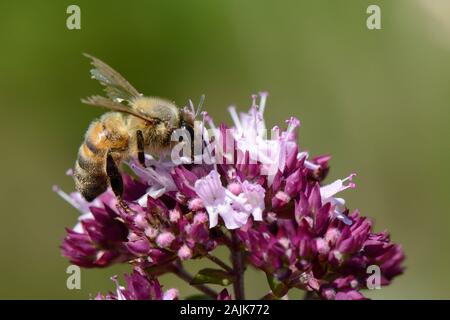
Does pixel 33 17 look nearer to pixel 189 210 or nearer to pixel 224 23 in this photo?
pixel 224 23

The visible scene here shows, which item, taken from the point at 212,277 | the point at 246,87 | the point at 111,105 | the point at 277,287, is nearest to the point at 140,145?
the point at 111,105

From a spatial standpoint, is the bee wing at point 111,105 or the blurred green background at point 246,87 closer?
the bee wing at point 111,105

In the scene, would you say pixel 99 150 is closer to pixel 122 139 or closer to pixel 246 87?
pixel 122 139

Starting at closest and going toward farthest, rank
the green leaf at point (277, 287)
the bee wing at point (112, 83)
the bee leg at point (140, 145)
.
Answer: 1. the green leaf at point (277, 287)
2. the bee leg at point (140, 145)
3. the bee wing at point (112, 83)

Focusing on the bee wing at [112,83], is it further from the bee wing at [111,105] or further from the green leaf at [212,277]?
the green leaf at [212,277]

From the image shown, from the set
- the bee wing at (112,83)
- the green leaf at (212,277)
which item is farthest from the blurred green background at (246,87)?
the bee wing at (112,83)

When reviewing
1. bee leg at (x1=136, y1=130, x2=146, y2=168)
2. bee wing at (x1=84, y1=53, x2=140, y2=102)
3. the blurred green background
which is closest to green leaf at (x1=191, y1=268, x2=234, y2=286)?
bee leg at (x1=136, y1=130, x2=146, y2=168)

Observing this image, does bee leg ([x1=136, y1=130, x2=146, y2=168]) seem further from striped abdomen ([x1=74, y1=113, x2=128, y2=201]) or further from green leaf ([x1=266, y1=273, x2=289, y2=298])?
green leaf ([x1=266, y1=273, x2=289, y2=298])

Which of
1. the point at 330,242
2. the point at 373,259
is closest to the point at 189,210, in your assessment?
the point at 330,242
